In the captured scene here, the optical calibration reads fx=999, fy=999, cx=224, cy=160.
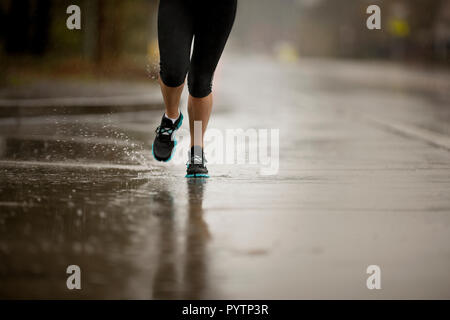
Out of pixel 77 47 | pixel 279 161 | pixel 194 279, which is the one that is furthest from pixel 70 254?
pixel 77 47

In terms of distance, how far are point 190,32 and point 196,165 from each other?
1.06 meters

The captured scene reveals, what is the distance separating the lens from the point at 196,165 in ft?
24.9

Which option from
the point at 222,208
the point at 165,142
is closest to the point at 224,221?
the point at 222,208

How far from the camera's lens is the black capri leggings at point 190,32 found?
7004 millimetres

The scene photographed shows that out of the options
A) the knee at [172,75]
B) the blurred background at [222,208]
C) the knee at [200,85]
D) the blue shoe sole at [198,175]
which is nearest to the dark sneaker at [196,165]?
the blue shoe sole at [198,175]

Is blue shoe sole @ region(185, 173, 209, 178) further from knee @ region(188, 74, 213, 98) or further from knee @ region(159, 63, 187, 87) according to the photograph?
knee @ region(159, 63, 187, 87)

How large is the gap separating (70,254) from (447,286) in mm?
1818

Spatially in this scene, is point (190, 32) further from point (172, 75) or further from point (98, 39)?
point (98, 39)

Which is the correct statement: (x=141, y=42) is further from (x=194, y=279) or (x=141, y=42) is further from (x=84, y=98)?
(x=194, y=279)

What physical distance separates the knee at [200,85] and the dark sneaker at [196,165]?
1.33ft

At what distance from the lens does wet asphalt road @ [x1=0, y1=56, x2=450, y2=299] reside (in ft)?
14.5

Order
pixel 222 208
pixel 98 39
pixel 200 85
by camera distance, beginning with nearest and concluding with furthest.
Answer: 1. pixel 222 208
2. pixel 200 85
3. pixel 98 39

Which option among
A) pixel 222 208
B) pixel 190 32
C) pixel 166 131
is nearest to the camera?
pixel 222 208
